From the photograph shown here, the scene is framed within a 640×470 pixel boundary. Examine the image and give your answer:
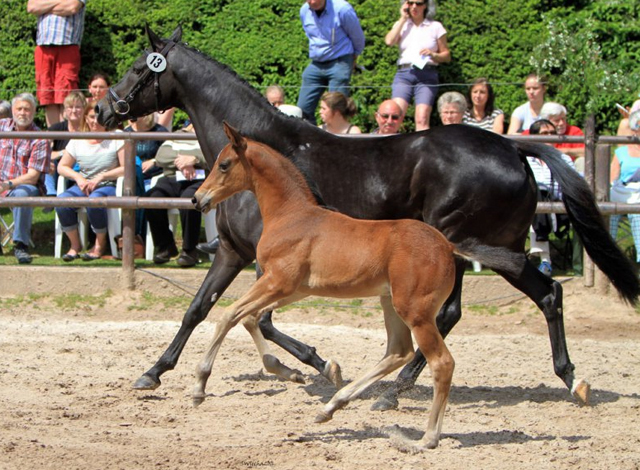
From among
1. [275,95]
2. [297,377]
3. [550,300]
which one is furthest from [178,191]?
[550,300]

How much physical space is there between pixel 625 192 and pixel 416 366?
3.84 metres

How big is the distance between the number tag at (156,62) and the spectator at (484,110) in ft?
13.3

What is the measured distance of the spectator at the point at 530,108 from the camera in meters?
9.83

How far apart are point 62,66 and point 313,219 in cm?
668

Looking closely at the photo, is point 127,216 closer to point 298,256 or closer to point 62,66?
point 62,66

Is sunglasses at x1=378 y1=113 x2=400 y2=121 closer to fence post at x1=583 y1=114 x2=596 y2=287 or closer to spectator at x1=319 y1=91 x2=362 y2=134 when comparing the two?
spectator at x1=319 y1=91 x2=362 y2=134

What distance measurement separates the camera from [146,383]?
241 inches

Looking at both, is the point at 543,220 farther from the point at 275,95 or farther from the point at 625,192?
the point at 275,95

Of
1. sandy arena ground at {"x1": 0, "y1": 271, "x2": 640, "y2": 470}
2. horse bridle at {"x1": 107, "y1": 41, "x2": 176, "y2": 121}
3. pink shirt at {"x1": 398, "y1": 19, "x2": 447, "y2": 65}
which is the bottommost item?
sandy arena ground at {"x1": 0, "y1": 271, "x2": 640, "y2": 470}

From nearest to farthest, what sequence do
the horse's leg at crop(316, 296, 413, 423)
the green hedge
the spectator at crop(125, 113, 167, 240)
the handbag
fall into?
the horse's leg at crop(316, 296, 413, 423), the handbag, the spectator at crop(125, 113, 167, 240), the green hedge

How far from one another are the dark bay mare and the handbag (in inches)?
116

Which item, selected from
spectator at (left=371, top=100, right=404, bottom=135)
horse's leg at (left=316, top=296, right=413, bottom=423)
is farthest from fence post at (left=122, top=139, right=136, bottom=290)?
horse's leg at (left=316, top=296, right=413, bottom=423)

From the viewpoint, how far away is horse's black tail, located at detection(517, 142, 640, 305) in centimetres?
622

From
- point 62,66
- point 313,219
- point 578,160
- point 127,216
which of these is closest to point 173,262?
point 127,216
